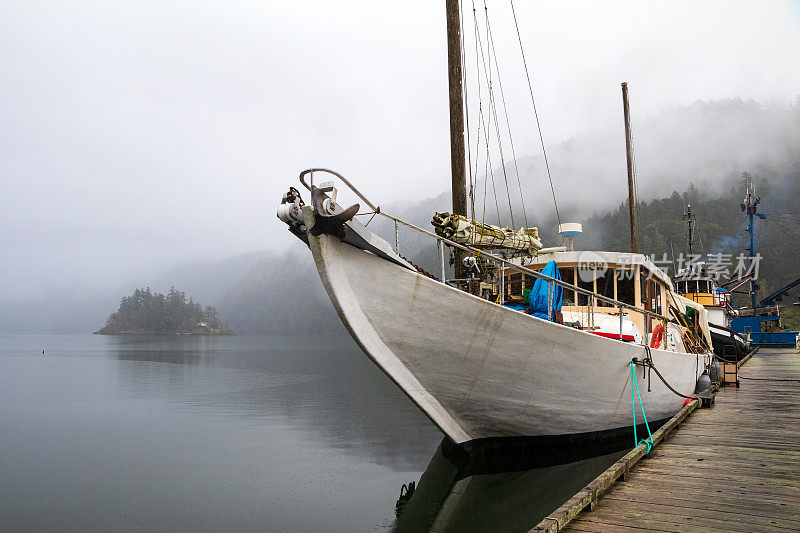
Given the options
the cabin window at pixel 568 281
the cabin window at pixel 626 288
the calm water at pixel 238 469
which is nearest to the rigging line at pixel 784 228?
the calm water at pixel 238 469

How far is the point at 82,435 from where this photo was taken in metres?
16.1

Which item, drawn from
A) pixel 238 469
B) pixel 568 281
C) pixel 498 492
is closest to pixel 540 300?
pixel 568 281

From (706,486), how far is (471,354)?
3.00 meters

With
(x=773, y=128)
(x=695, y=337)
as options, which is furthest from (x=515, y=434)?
(x=773, y=128)

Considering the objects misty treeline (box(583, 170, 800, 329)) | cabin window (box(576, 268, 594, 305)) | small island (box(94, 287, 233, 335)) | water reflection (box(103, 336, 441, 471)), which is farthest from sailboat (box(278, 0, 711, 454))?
small island (box(94, 287, 233, 335))

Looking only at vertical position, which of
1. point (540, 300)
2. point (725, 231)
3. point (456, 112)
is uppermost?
point (725, 231)

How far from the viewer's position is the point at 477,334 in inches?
285

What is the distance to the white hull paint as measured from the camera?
→ 703cm

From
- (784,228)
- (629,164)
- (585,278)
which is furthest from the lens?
(784,228)

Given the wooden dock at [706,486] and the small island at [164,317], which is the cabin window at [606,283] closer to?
the wooden dock at [706,486]

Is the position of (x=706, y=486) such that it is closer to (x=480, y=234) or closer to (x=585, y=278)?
(x=480, y=234)

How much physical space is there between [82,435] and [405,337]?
13.5 meters

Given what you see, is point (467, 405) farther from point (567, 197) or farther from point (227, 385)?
point (567, 197)

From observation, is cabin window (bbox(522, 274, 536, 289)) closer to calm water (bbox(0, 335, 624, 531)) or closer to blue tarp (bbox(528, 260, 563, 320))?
blue tarp (bbox(528, 260, 563, 320))
